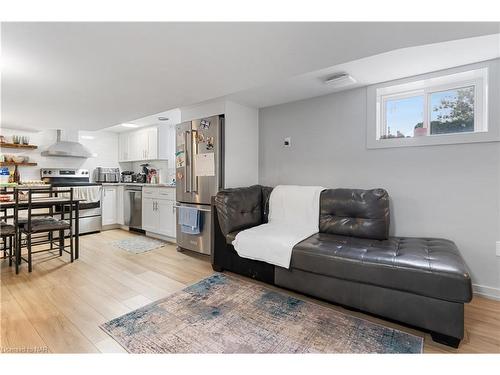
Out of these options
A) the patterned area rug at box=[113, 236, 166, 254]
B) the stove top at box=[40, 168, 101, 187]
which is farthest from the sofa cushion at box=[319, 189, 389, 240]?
the stove top at box=[40, 168, 101, 187]

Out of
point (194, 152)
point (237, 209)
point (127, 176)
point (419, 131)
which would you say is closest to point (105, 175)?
point (127, 176)

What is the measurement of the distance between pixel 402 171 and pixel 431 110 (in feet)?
2.23

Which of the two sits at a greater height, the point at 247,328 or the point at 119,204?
the point at 119,204

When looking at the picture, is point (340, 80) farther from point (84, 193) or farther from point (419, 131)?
point (84, 193)

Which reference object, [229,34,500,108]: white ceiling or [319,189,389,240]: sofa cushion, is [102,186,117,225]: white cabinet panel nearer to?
[229,34,500,108]: white ceiling

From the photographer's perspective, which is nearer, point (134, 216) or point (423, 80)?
point (423, 80)

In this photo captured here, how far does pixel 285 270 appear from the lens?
2.21 m

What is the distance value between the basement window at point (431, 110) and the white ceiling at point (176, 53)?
43.4 inches

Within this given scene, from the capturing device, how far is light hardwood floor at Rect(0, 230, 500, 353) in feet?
5.15

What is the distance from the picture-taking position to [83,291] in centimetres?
228
